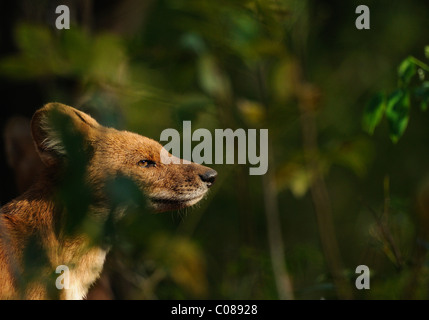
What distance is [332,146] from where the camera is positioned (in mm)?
4688

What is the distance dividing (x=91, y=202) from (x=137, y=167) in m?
0.33

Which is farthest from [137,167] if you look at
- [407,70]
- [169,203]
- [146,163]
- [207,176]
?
[407,70]

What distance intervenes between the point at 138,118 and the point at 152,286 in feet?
8.82

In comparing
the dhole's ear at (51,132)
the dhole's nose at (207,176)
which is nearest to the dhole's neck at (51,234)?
the dhole's ear at (51,132)

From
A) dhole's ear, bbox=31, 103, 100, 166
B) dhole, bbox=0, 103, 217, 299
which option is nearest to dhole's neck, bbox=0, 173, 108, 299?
dhole, bbox=0, 103, 217, 299

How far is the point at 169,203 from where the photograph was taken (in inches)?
139

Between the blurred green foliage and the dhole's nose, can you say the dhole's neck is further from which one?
the dhole's nose

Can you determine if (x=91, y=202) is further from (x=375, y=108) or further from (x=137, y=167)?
(x=375, y=108)

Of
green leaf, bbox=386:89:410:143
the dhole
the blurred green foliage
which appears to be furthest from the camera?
the blurred green foliage

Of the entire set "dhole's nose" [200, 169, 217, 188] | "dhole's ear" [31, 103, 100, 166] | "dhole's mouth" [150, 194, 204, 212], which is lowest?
"dhole's mouth" [150, 194, 204, 212]

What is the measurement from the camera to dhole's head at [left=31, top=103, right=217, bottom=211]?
11.3 ft

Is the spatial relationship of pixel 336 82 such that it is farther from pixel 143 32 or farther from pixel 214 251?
pixel 143 32

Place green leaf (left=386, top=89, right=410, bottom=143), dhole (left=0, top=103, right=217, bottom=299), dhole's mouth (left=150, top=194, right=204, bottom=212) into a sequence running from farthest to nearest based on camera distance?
1. dhole's mouth (left=150, top=194, right=204, bottom=212)
2. dhole (left=0, top=103, right=217, bottom=299)
3. green leaf (left=386, top=89, right=410, bottom=143)
